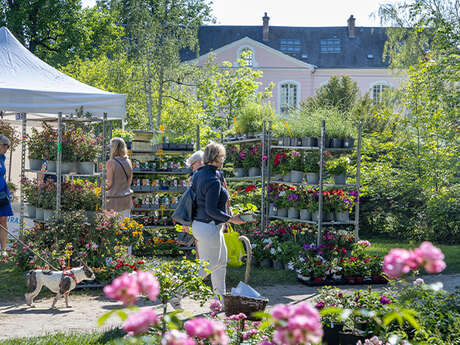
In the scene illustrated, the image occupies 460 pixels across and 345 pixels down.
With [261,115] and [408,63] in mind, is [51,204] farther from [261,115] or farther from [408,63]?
[408,63]

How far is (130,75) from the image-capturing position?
25.9 m

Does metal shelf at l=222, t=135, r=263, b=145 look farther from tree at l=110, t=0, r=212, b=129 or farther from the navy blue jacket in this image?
tree at l=110, t=0, r=212, b=129

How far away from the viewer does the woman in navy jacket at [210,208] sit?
202 inches

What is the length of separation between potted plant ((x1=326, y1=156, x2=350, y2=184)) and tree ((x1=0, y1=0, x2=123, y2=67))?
1776cm

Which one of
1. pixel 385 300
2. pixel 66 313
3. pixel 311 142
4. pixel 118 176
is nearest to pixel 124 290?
pixel 385 300

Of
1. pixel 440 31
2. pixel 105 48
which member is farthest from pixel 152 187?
pixel 105 48

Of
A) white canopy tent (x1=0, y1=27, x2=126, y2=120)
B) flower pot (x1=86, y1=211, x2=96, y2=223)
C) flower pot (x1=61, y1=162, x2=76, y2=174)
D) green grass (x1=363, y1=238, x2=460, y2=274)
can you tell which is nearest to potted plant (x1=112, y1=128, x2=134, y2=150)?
white canopy tent (x1=0, y1=27, x2=126, y2=120)

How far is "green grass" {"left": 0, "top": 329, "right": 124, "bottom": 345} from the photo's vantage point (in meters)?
4.47

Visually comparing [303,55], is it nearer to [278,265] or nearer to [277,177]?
[277,177]

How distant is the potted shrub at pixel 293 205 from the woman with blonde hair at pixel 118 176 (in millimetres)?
2455

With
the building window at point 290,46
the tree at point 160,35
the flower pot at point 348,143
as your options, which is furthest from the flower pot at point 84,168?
the building window at point 290,46

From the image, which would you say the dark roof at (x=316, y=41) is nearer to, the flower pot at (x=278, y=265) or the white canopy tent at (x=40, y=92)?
the white canopy tent at (x=40, y=92)

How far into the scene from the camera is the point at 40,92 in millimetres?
6855

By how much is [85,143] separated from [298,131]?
3219 millimetres
